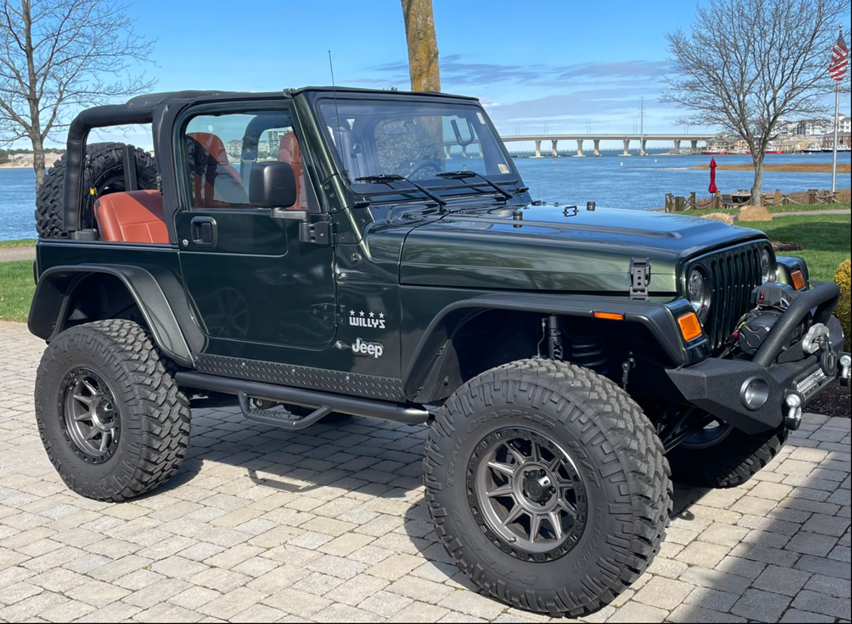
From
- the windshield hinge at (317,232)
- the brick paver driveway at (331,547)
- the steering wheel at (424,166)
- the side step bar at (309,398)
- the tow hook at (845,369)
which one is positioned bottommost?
the brick paver driveway at (331,547)

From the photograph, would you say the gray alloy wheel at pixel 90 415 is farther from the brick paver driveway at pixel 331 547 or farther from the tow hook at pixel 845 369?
the tow hook at pixel 845 369

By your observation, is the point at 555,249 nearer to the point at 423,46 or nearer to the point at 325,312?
the point at 325,312

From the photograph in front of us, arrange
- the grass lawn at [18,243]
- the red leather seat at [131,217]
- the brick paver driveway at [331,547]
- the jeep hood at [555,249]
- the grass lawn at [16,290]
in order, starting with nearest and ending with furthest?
1. the jeep hood at [555,249]
2. the brick paver driveway at [331,547]
3. the red leather seat at [131,217]
4. the grass lawn at [16,290]
5. the grass lawn at [18,243]

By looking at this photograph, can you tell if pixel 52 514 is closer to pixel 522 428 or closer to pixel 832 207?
pixel 522 428

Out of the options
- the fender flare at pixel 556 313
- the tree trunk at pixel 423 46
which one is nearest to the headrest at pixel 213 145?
the fender flare at pixel 556 313

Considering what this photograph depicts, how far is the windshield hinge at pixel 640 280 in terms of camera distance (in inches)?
141

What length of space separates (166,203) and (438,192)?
1520 mm

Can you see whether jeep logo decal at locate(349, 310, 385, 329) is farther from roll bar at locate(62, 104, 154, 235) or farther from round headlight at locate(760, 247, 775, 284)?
roll bar at locate(62, 104, 154, 235)

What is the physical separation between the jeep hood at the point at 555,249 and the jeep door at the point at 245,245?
→ 0.61 metres

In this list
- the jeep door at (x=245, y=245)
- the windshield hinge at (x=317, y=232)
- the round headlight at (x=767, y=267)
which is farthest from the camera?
the round headlight at (x=767, y=267)

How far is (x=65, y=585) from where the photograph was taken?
413cm

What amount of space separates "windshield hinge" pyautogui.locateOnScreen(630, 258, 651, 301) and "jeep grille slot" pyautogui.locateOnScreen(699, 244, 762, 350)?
429 millimetres

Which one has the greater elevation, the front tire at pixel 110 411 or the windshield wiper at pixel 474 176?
the windshield wiper at pixel 474 176

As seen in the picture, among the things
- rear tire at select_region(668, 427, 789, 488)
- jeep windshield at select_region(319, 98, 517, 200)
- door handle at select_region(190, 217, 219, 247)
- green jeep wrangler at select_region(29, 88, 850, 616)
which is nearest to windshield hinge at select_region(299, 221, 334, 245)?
green jeep wrangler at select_region(29, 88, 850, 616)
